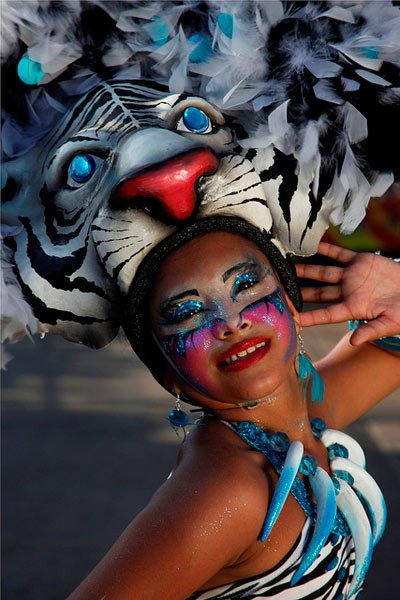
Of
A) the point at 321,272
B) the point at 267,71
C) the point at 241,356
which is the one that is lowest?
the point at 321,272

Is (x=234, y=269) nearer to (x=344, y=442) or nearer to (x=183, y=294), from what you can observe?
(x=183, y=294)

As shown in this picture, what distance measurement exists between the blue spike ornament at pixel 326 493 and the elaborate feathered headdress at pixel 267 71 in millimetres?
481

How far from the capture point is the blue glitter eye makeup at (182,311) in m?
1.99

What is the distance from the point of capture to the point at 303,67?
2090mm

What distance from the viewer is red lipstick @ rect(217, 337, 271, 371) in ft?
6.49

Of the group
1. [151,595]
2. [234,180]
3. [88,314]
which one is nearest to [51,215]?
[88,314]

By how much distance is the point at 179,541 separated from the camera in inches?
70.8

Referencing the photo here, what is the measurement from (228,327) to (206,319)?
5 centimetres

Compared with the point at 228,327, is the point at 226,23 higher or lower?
higher

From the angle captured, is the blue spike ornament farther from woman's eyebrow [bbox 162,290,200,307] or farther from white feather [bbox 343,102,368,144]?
white feather [bbox 343,102,368,144]

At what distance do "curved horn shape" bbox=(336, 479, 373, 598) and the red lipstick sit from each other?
0.43 metres

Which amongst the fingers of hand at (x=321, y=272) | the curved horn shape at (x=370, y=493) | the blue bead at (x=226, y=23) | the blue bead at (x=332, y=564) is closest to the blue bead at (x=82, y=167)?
the blue bead at (x=226, y=23)

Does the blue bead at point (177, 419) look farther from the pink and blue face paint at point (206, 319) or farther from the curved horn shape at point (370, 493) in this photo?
the curved horn shape at point (370, 493)

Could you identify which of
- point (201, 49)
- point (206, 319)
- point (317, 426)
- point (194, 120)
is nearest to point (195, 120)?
point (194, 120)
